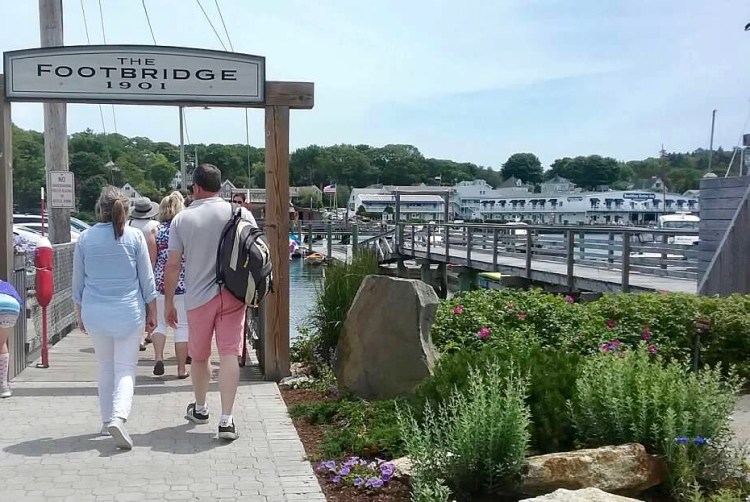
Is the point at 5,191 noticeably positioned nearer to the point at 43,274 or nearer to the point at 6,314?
the point at 43,274

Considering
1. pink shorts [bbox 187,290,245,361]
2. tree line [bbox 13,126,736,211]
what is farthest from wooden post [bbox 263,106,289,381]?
tree line [bbox 13,126,736,211]

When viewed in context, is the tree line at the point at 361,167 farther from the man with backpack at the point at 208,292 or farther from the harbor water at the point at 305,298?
the man with backpack at the point at 208,292

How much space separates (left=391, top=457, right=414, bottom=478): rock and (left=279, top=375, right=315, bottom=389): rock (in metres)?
2.86

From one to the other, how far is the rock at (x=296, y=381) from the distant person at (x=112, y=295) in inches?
85.7

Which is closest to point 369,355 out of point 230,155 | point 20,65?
point 20,65

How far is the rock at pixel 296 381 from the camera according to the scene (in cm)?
773

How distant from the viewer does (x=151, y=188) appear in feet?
176

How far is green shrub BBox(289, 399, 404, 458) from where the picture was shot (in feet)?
17.5

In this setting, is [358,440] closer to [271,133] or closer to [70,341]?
[271,133]

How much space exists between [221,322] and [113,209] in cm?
110

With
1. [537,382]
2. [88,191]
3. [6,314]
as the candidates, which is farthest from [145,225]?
[88,191]

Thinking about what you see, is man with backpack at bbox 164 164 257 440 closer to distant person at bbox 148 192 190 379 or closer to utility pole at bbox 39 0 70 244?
distant person at bbox 148 192 190 379

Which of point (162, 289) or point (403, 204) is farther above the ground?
point (162, 289)

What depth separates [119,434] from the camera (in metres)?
5.39
